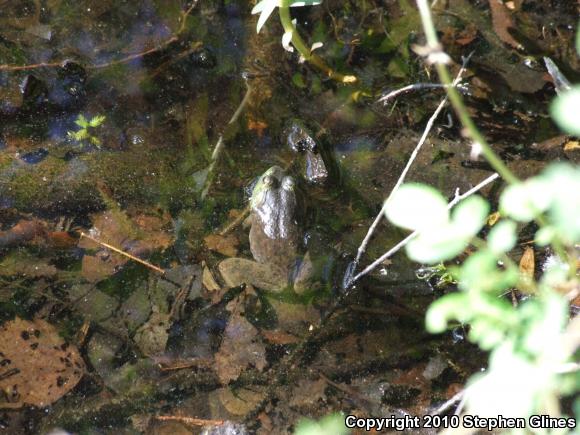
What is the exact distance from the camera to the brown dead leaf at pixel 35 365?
10.9 feet

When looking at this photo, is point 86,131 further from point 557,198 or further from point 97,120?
point 557,198

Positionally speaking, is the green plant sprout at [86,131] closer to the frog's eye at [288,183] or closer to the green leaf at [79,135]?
the green leaf at [79,135]

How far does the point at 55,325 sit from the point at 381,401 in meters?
2.17

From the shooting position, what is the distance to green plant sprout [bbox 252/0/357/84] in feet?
10.5

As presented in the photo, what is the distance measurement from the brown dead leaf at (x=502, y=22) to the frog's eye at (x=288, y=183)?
2.01 meters

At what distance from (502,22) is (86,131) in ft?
11.0

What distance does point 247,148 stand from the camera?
13.1 feet

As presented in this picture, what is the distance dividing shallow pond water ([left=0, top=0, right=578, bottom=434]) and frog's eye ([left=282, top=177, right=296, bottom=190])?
13cm

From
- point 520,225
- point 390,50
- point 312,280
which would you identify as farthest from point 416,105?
point 312,280

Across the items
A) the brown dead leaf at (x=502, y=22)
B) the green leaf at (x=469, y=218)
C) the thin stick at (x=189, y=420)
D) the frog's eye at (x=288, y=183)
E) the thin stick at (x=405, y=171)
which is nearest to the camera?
the green leaf at (x=469, y=218)

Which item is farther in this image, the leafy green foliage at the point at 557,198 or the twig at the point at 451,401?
the twig at the point at 451,401

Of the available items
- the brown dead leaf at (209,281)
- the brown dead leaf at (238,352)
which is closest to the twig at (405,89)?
the brown dead leaf at (209,281)

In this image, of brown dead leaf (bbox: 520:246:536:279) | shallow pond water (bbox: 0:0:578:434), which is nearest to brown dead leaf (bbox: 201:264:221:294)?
shallow pond water (bbox: 0:0:578:434)

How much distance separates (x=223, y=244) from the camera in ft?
12.3
